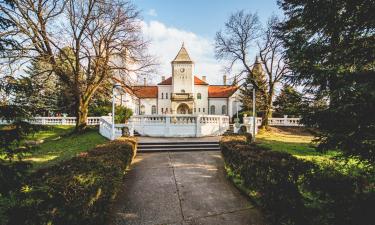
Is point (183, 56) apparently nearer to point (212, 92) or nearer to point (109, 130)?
point (212, 92)

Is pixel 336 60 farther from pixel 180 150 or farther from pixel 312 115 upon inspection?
pixel 180 150

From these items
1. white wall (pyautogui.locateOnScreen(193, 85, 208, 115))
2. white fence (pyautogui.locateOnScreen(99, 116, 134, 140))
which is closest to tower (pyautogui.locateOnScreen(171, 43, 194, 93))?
white wall (pyautogui.locateOnScreen(193, 85, 208, 115))

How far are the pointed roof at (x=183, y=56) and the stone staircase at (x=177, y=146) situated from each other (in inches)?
1296

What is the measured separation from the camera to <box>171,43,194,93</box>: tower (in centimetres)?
4403

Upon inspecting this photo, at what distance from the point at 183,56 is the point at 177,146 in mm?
34882

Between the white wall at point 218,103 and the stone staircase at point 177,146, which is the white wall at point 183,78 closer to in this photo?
the white wall at point 218,103

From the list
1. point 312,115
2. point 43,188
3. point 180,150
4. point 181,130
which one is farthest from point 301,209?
point 181,130

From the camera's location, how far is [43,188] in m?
3.41

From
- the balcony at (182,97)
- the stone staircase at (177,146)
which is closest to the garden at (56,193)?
the stone staircase at (177,146)

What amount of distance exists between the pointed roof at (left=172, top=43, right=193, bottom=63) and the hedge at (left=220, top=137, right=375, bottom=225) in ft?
131

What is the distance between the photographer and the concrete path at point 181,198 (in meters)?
4.68

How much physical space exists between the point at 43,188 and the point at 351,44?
697cm

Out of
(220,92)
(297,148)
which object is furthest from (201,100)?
(297,148)

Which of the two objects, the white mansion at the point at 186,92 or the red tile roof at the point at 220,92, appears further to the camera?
the red tile roof at the point at 220,92
